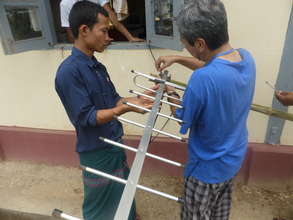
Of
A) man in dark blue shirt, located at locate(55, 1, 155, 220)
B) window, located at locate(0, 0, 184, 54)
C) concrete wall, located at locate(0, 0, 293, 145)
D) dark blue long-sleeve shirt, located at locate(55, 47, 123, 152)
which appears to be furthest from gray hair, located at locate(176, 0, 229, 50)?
concrete wall, located at locate(0, 0, 293, 145)

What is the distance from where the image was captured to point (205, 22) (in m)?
1.15

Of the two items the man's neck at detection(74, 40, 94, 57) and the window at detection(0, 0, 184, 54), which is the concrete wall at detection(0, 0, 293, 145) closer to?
the window at detection(0, 0, 184, 54)

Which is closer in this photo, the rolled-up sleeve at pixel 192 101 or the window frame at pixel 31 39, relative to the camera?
the rolled-up sleeve at pixel 192 101

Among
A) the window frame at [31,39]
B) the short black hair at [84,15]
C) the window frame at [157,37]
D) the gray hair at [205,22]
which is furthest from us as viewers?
Answer: the window frame at [31,39]

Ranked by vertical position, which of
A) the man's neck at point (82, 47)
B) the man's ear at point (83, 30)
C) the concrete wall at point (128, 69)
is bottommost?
the concrete wall at point (128, 69)

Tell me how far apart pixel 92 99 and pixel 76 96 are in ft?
0.55

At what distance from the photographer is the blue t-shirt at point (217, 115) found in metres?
1.19

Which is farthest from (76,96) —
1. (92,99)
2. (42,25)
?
(42,25)

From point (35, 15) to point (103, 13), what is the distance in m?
1.54

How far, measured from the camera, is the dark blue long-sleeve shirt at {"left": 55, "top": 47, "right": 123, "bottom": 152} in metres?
1.46

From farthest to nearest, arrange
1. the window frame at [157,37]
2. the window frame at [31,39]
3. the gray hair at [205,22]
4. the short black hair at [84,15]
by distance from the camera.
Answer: the window frame at [31,39], the window frame at [157,37], the short black hair at [84,15], the gray hair at [205,22]

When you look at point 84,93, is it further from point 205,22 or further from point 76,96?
point 205,22

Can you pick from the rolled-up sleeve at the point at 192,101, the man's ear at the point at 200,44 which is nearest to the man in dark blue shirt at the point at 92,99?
the rolled-up sleeve at the point at 192,101

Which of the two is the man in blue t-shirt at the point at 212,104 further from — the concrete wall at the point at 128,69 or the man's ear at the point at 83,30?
the concrete wall at the point at 128,69
